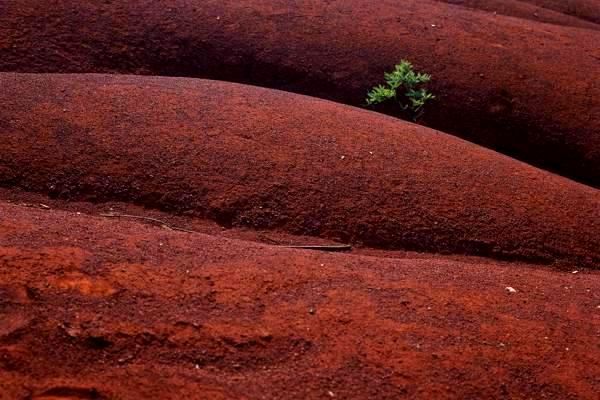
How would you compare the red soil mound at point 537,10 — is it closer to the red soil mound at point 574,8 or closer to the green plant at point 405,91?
the red soil mound at point 574,8

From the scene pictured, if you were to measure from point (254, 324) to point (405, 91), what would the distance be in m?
4.82

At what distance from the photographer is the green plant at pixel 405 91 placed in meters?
8.57

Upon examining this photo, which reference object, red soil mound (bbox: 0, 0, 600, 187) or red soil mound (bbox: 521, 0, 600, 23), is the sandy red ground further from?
red soil mound (bbox: 521, 0, 600, 23)

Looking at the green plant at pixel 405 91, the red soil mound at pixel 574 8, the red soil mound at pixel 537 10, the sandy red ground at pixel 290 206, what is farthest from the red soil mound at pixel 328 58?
the red soil mound at pixel 574 8

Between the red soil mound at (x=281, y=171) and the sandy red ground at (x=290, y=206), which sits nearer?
the sandy red ground at (x=290, y=206)

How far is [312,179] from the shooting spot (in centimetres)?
661

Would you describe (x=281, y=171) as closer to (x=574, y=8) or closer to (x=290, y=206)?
(x=290, y=206)

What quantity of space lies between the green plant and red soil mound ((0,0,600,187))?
0.14 meters

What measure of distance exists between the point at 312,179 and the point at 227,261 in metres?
1.64

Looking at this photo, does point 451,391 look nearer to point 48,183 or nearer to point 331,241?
point 331,241

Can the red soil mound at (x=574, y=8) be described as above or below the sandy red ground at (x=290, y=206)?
above

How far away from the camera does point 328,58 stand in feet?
29.5

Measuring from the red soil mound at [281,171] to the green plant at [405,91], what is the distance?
1.05 metres

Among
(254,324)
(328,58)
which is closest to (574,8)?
(328,58)
